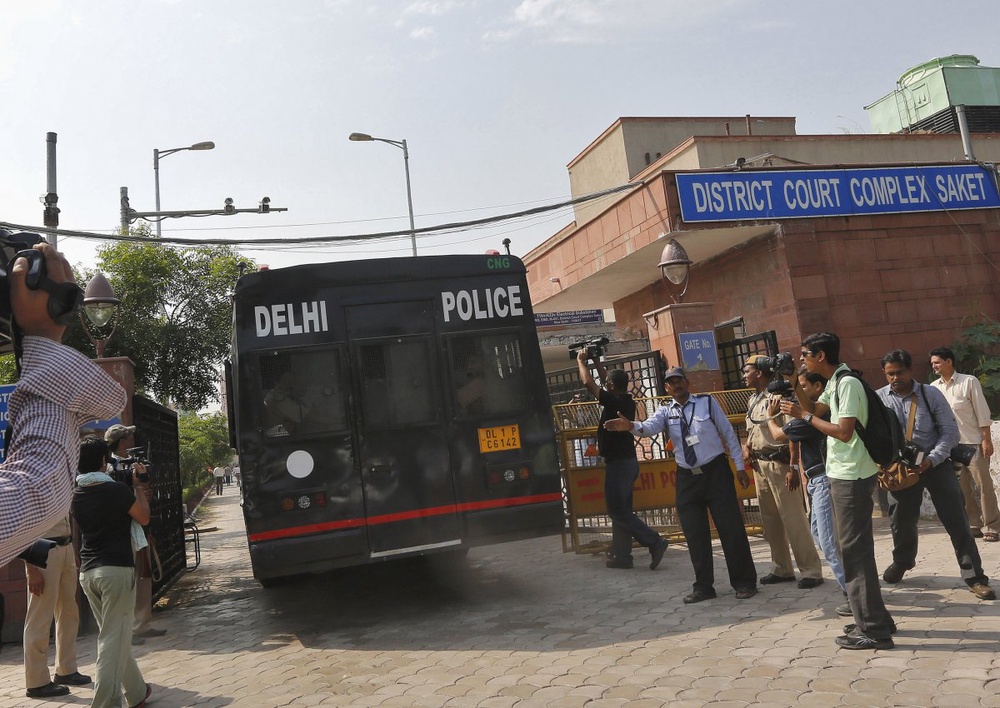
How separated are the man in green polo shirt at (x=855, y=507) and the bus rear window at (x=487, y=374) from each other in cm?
292

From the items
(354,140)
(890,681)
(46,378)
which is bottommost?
(890,681)

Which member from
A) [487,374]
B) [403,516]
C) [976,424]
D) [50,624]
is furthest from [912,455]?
[50,624]

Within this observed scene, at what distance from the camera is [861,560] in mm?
4848

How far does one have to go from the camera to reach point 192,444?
3391 cm

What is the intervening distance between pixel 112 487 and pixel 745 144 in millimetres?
17943

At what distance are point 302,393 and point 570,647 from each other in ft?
10.1

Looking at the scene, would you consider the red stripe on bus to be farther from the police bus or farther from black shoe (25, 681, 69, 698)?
black shoe (25, 681, 69, 698)

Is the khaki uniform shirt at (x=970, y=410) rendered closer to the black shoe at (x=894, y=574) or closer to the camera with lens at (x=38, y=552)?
the black shoe at (x=894, y=574)

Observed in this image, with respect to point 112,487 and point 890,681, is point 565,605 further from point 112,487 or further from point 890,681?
point 112,487

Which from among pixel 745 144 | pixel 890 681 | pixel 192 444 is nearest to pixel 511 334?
pixel 890 681

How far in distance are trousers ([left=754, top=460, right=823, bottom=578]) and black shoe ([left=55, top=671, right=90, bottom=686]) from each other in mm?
5442

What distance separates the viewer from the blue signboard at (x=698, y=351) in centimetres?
1185

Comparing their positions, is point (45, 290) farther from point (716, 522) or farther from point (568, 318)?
point (568, 318)

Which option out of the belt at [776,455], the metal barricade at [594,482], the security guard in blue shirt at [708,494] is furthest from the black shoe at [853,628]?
the metal barricade at [594,482]
